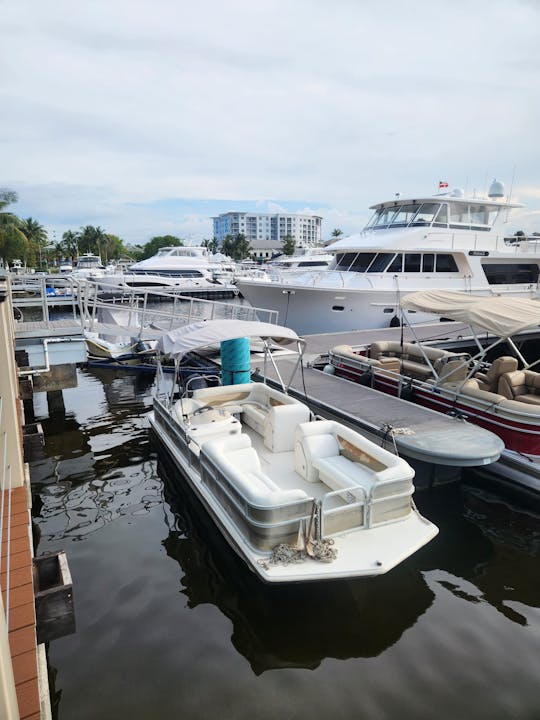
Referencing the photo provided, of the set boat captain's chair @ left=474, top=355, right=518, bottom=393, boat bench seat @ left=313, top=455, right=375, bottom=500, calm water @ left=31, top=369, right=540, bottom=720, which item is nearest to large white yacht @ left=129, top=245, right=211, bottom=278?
boat captain's chair @ left=474, top=355, right=518, bottom=393

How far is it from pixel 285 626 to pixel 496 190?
72.7ft

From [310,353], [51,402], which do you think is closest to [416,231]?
[310,353]

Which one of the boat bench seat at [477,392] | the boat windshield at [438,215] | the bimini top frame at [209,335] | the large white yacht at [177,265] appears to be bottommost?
the boat bench seat at [477,392]

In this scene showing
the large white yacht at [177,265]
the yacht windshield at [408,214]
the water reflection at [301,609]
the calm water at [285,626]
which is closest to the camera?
the calm water at [285,626]

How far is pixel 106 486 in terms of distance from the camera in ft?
26.1

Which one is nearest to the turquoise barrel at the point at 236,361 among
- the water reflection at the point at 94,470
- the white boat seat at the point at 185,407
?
the white boat seat at the point at 185,407

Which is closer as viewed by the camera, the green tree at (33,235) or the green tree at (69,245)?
the green tree at (33,235)

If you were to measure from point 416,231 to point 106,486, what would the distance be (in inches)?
628

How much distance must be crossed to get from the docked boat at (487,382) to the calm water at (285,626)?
90cm

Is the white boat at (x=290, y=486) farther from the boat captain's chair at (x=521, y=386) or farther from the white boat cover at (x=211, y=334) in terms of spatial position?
the boat captain's chair at (x=521, y=386)

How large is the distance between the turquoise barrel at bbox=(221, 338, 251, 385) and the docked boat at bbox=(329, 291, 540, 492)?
2.71 meters

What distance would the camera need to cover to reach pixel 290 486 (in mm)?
6195

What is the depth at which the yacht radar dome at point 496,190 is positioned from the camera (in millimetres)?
21156

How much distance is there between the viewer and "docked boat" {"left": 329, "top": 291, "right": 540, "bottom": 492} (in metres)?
7.41
